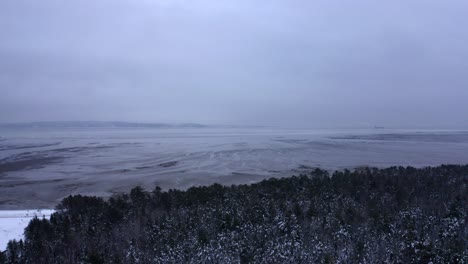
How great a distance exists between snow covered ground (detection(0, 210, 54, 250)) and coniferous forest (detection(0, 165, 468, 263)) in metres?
0.37

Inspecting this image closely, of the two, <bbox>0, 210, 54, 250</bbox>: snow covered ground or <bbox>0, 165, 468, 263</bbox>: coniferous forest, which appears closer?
<bbox>0, 165, 468, 263</bbox>: coniferous forest

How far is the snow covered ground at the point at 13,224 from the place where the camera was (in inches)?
324

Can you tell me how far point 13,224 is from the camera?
9086 millimetres

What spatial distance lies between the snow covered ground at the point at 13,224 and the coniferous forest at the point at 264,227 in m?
0.37

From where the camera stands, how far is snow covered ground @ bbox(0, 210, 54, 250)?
8230mm

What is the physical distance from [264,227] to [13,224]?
6597 millimetres

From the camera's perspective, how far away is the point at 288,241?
283 inches

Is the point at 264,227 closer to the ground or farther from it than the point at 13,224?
farther from it

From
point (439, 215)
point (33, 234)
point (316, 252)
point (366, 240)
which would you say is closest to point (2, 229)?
point (33, 234)

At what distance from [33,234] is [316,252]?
21.2 ft

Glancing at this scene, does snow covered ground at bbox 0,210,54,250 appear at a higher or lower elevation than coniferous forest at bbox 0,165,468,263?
lower

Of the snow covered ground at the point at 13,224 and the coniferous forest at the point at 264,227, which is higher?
the coniferous forest at the point at 264,227

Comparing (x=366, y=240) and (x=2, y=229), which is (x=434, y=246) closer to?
(x=366, y=240)

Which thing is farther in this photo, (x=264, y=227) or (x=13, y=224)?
(x=13, y=224)
